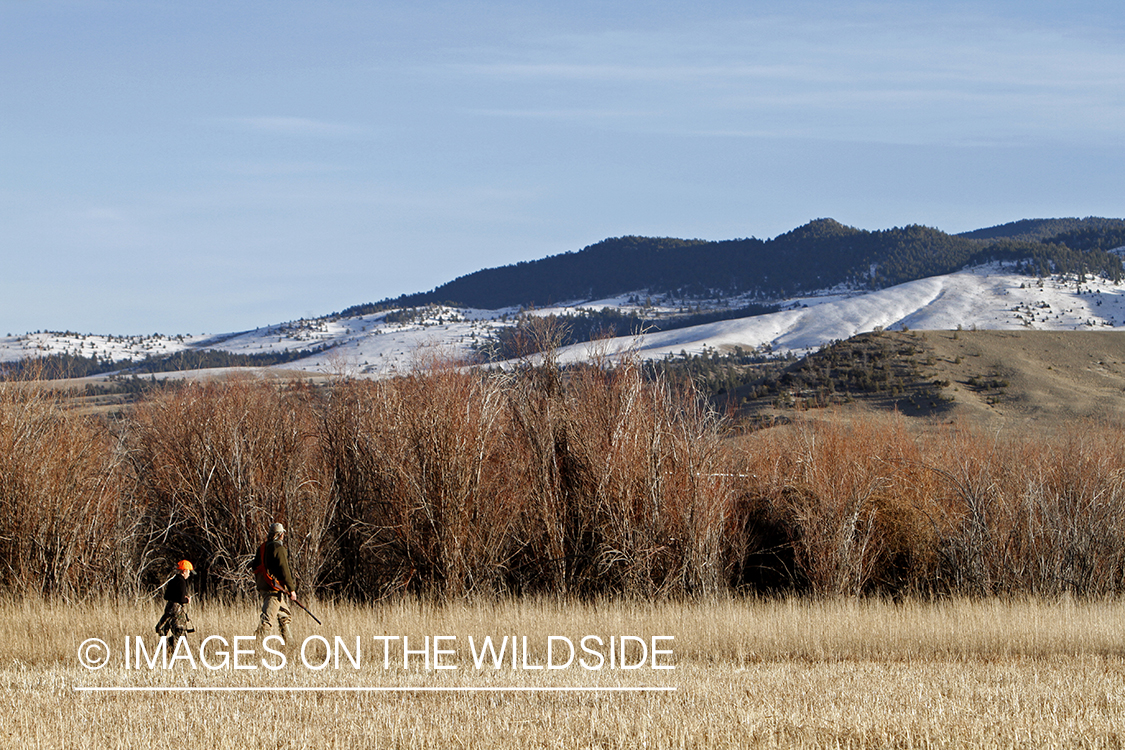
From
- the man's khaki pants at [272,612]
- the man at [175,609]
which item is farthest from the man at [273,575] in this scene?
the man at [175,609]

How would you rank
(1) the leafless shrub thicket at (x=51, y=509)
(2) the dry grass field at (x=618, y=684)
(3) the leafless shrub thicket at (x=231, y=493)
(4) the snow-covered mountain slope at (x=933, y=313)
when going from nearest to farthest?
(2) the dry grass field at (x=618, y=684), (1) the leafless shrub thicket at (x=51, y=509), (3) the leafless shrub thicket at (x=231, y=493), (4) the snow-covered mountain slope at (x=933, y=313)

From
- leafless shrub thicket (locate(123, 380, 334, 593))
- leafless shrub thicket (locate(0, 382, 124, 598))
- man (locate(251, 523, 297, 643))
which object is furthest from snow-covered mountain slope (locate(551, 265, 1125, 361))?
man (locate(251, 523, 297, 643))

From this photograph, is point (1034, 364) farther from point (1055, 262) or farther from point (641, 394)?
point (1055, 262)

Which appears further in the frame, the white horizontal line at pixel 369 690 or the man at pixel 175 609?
the man at pixel 175 609

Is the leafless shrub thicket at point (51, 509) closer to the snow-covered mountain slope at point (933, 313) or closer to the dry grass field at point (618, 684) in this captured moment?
the dry grass field at point (618, 684)

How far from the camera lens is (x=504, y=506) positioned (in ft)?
61.5

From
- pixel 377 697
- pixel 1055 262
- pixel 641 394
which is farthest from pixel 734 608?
pixel 1055 262

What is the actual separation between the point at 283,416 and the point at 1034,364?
58.6m

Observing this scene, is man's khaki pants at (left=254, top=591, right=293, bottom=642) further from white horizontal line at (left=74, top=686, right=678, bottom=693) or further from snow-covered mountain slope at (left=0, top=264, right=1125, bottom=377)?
snow-covered mountain slope at (left=0, top=264, right=1125, bottom=377)

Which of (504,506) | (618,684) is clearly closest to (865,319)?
(504,506)

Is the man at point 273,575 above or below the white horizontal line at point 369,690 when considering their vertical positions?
above

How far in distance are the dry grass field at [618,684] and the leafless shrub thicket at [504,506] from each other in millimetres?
1355

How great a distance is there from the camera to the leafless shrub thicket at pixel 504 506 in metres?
18.4

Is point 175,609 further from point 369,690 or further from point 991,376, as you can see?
point 991,376
